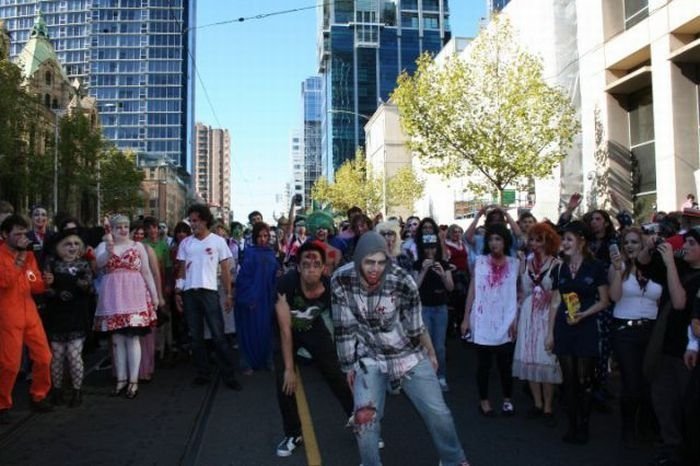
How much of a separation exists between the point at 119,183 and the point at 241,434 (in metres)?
65.3

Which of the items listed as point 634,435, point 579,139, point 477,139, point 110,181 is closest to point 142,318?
point 634,435

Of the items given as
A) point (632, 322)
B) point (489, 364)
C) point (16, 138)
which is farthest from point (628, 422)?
point (16, 138)

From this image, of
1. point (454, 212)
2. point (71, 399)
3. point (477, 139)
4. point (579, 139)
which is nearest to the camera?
point (71, 399)

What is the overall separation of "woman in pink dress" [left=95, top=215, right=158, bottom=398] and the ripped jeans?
406cm

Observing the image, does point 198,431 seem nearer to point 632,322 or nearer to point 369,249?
point 369,249

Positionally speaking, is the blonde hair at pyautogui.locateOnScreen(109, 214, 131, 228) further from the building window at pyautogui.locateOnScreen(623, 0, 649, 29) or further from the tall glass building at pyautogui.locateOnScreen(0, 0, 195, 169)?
the tall glass building at pyautogui.locateOnScreen(0, 0, 195, 169)

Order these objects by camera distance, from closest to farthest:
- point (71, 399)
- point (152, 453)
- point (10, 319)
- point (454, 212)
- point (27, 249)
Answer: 1. point (152, 453)
2. point (10, 319)
3. point (27, 249)
4. point (71, 399)
5. point (454, 212)

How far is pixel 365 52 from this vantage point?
132000 mm

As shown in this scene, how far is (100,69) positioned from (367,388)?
161 metres

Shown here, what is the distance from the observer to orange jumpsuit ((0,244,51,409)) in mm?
6156

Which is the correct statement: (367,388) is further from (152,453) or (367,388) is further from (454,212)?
(454,212)

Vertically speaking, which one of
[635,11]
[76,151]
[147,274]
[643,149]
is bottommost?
[147,274]

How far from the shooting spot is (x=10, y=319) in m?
6.17

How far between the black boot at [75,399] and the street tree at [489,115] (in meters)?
18.0
